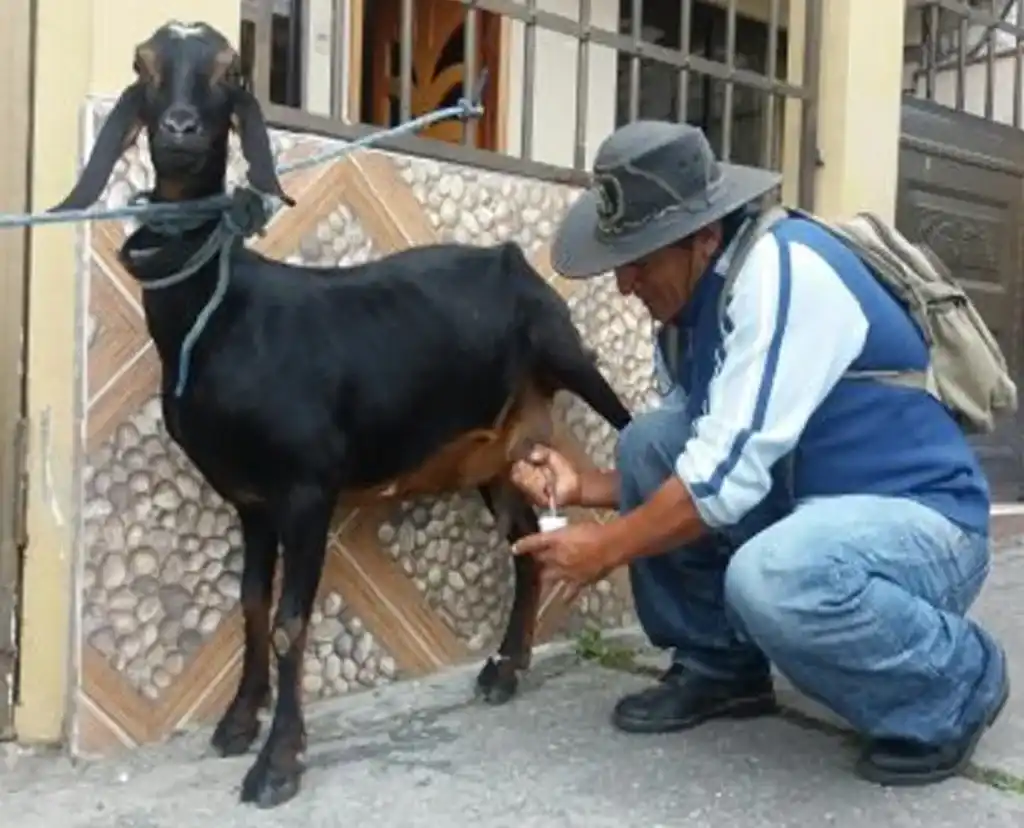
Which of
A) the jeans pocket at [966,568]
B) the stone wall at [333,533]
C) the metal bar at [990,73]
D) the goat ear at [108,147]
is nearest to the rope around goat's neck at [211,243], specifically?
the goat ear at [108,147]

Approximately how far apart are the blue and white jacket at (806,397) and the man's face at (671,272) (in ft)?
0.09

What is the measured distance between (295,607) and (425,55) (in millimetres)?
3904

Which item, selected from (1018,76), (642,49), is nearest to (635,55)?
(642,49)

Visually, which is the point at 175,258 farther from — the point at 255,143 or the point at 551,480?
the point at 551,480

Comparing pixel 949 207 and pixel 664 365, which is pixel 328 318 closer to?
pixel 664 365

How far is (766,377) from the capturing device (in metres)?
2.69

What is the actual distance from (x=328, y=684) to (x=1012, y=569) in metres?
2.74

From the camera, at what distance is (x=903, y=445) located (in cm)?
293

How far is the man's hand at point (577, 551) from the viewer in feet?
9.41

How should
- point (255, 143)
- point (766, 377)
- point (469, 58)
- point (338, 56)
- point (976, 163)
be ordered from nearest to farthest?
point (766, 377) → point (255, 143) → point (338, 56) → point (469, 58) → point (976, 163)

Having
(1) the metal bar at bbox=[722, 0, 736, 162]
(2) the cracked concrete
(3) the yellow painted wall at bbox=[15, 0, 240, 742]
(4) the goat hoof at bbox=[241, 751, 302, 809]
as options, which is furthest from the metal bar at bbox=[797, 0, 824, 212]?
(4) the goat hoof at bbox=[241, 751, 302, 809]

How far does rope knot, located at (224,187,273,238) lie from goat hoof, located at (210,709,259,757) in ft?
3.47

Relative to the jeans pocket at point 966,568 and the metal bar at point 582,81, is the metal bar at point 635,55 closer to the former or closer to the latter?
the metal bar at point 582,81

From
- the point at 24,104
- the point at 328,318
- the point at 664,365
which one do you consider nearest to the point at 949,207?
the point at 664,365
